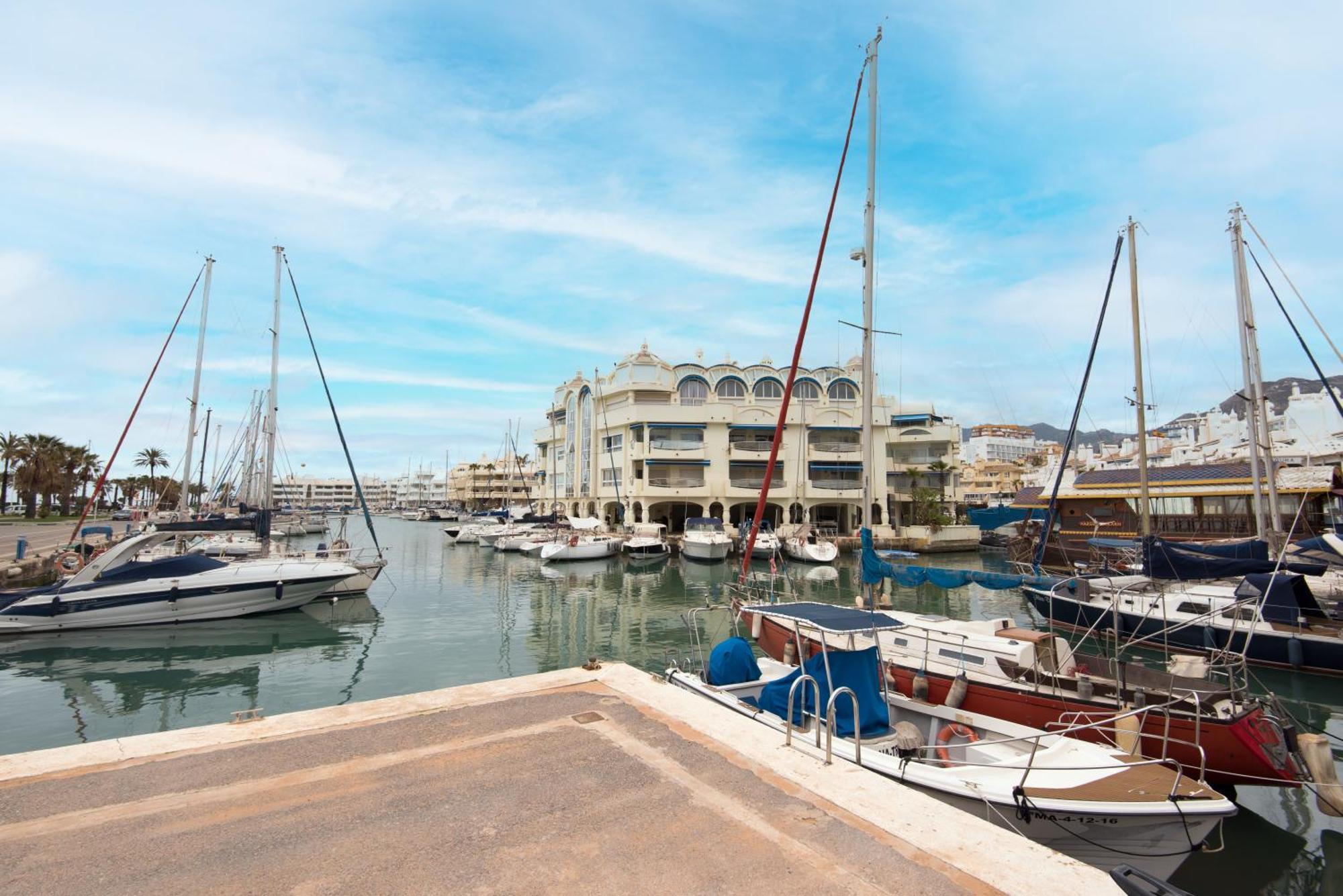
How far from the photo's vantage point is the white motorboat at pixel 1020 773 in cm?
679

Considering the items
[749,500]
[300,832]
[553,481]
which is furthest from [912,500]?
[300,832]

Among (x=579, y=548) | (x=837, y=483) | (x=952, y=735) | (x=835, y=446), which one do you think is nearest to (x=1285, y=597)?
(x=952, y=735)

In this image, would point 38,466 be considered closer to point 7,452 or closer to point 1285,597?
point 7,452

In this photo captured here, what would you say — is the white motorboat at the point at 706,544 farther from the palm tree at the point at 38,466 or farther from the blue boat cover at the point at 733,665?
the palm tree at the point at 38,466

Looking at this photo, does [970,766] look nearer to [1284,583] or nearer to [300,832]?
[300,832]

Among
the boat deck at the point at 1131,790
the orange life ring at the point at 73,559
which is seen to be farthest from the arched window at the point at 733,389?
the boat deck at the point at 1131,790

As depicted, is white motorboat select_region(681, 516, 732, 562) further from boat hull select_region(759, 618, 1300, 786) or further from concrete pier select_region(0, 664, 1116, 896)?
concrete pier select_region(0, 664, 1116, 896)

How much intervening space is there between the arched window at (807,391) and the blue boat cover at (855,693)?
50.9m

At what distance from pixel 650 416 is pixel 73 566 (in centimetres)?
3609

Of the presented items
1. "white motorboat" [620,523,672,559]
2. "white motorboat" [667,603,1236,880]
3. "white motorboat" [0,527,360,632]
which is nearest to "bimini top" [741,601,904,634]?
"white motorboat" [667,603,1236,880]

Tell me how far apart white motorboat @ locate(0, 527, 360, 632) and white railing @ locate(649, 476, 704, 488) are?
105ft

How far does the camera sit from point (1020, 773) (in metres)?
7.74

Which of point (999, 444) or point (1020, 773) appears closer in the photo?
point (1020, 773)

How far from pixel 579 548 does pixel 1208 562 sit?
1325 inches
